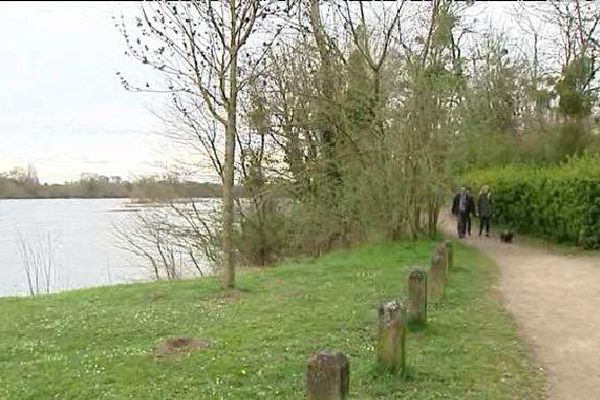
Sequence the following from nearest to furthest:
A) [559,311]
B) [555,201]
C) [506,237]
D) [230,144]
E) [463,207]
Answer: [559,311] → [230,144] → [555,201] → [506,237] → [463,207]

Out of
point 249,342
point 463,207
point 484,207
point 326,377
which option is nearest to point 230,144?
point 249,342

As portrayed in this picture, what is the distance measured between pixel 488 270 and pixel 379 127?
19.9 feet

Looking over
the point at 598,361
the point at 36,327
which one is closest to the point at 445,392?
the point at 598,361

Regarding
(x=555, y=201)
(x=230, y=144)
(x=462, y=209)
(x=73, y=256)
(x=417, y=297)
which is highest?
(x=230, y=144)

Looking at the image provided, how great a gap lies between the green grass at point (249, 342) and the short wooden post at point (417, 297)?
0.18 metres

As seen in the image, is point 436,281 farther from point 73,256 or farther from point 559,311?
point 73,256

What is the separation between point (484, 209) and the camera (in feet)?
85.1

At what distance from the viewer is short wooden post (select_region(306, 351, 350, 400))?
16.3 ft

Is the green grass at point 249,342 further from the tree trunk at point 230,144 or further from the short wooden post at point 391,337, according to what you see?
the tree trunk at point 230,144

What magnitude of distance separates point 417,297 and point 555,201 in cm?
1500

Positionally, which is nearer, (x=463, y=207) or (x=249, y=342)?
(x=249, y=342)

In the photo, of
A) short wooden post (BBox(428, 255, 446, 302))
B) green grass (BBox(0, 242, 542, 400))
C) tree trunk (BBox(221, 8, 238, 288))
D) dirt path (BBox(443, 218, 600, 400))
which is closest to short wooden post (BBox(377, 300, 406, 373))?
green grass (BBox(0, 242, 542, 400))

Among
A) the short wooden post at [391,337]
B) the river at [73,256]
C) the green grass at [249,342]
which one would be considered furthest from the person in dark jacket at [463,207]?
the short wooden post at [391,337]

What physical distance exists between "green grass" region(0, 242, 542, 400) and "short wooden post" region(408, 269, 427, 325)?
182 millimetres
